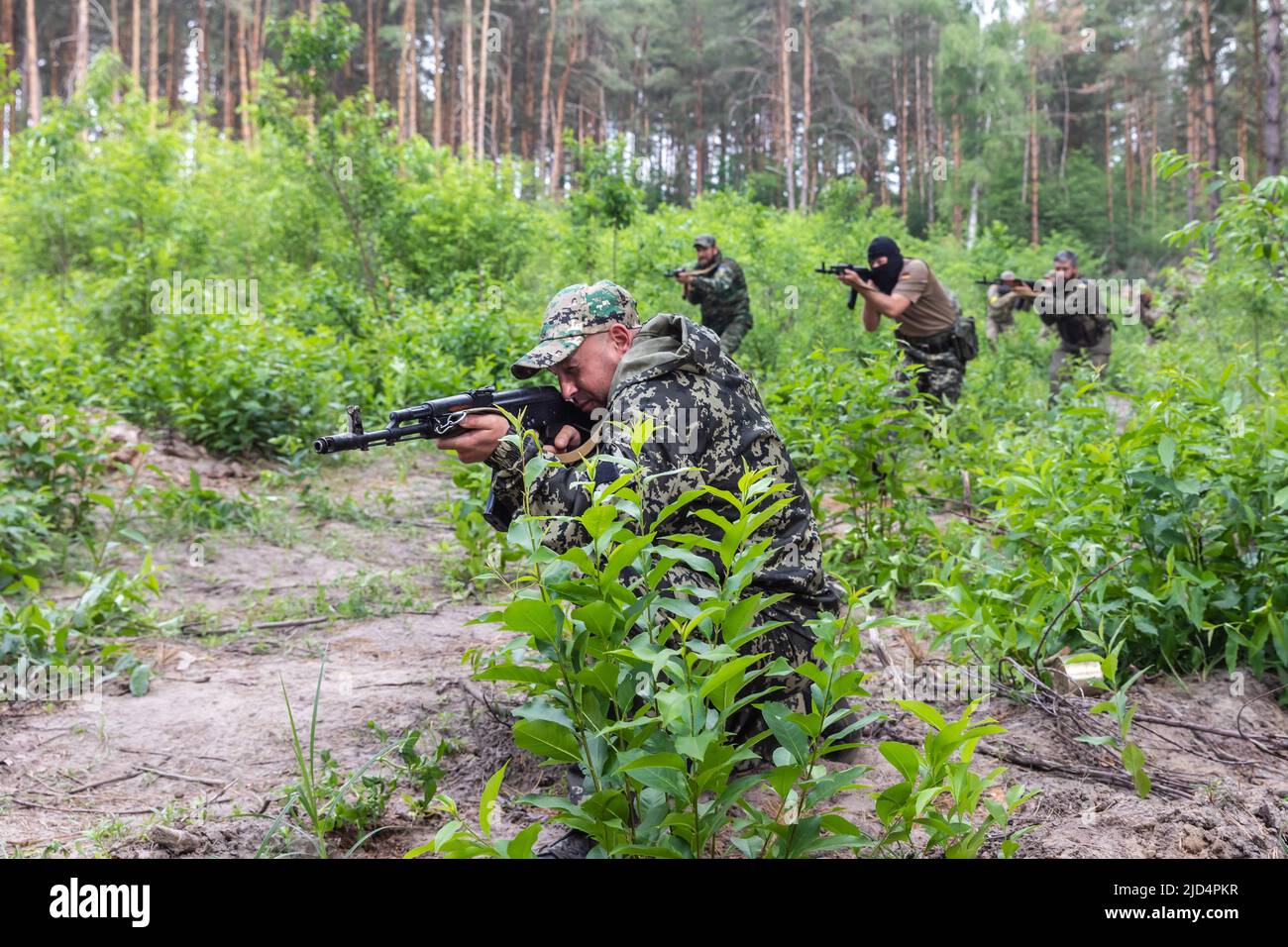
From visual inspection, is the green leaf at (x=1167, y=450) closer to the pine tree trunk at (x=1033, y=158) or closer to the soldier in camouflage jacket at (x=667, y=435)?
the soldier in camouflage jacket at (x=667, y=435)

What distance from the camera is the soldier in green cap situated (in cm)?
269

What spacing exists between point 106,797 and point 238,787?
14.5 inches

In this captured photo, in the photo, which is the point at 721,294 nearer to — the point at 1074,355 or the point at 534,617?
the point at 1074,355

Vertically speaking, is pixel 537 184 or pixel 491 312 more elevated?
pixel 537 184

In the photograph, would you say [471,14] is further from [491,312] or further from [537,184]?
[491,312]

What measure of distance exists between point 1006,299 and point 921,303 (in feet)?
13.7

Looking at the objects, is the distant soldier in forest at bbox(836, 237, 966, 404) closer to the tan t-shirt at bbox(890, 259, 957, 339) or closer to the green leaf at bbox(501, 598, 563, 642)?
the tan t-shirt at bbox(890, 259, 957, 339)

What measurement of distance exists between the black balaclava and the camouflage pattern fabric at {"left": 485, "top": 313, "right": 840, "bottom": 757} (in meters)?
5.19

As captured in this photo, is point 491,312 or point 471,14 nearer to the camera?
point 491,312

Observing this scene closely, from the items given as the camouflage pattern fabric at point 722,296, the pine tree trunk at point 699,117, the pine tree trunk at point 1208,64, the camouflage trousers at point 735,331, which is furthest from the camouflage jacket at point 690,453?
the pine tree trunk at point 699,117

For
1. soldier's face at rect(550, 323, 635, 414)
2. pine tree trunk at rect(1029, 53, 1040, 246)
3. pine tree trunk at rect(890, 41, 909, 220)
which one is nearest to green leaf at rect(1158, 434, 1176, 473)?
soldier's face at rect(550, 323, 635, 414)

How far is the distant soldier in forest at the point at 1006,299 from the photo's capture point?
10.3 meters

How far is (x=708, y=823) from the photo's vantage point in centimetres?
184
